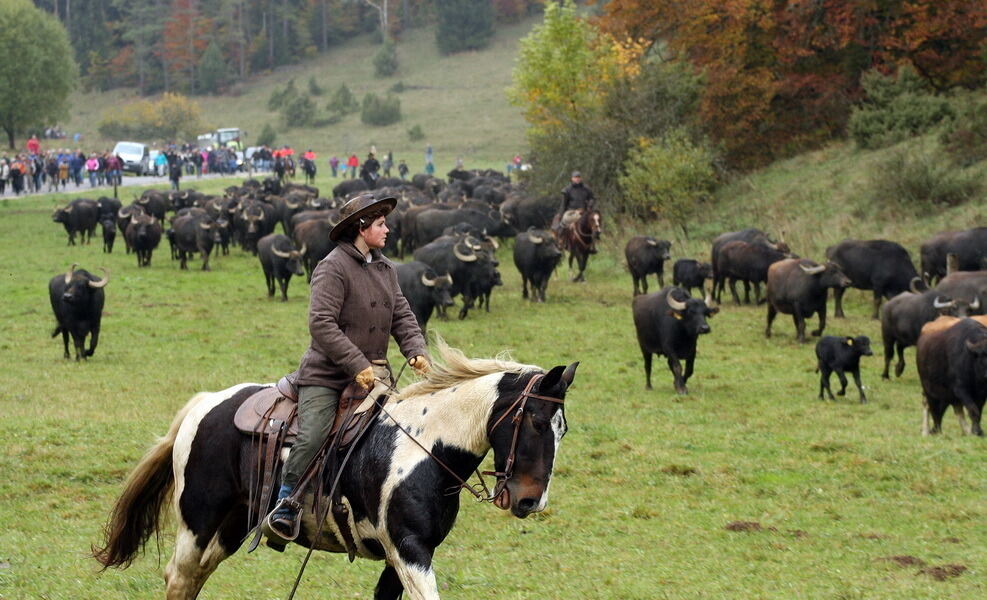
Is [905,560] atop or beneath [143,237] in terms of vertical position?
atop

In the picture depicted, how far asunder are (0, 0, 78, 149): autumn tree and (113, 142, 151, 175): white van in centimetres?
457

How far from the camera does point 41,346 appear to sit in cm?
2112

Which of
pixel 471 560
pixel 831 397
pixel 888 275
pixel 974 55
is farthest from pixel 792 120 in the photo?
pixel 471 560

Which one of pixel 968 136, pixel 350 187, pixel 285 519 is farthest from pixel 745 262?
pixel 350 187

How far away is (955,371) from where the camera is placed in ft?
47.9

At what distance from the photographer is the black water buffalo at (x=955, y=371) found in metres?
14.5

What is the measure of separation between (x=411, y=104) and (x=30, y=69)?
41.5 meters

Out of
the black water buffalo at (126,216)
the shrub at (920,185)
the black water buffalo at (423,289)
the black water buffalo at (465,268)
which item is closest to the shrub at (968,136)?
the shrub at (920,185)

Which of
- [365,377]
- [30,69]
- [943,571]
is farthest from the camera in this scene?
[30,69]

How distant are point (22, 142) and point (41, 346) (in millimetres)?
70780

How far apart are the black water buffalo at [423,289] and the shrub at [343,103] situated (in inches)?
3193

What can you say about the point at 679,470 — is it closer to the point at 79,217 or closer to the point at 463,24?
the point at 79,217

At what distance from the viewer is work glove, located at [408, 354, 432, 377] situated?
6586 millimetres

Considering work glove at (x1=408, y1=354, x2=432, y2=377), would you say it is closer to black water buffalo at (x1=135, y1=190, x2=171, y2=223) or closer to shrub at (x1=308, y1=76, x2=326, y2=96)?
black water buffalo at (x1=135, y1=190, x2=171, y2=223)
